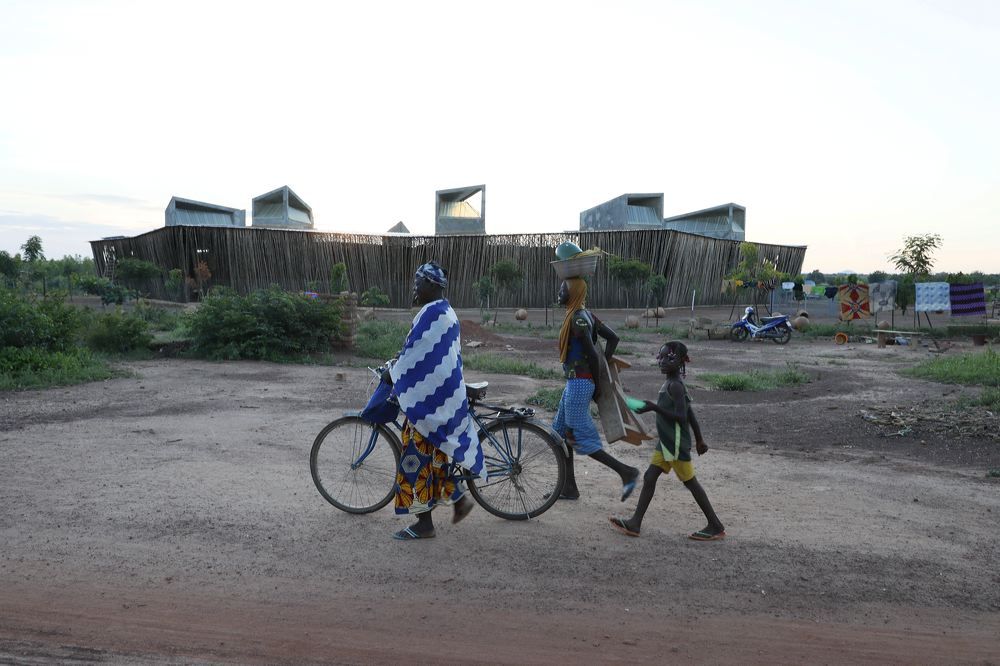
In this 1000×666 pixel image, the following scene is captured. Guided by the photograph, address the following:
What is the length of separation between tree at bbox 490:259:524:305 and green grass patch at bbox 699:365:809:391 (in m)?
15.8

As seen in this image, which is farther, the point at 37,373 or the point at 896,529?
the point at 37,373

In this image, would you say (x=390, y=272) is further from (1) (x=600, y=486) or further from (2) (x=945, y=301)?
(1) (x=600, y=486)

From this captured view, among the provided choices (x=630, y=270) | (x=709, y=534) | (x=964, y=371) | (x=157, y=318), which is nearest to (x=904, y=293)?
(x=630, y=270)

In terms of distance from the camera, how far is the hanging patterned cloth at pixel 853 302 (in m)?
23.3

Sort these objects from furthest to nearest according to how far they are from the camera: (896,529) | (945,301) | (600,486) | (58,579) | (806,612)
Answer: (945,301) → (600,486) → (896,529) → (58,579) → (806,612)

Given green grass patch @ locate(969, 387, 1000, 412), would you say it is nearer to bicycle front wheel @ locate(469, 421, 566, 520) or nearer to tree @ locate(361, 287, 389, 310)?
bicycle front wheel @ locate(469, 421, 566, 520)

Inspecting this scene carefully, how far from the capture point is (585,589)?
346cm

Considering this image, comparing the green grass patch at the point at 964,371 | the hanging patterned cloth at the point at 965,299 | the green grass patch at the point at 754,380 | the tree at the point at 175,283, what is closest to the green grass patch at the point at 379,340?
the green grass patch at the point at 754,380

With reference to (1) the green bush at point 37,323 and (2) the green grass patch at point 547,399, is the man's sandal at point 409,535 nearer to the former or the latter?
(2) the green grass patch at point 547,399

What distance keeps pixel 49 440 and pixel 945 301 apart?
2339 centimetres

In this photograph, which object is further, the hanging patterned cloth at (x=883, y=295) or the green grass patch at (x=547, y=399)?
the hanging patterned cloth at (x=883, y=295)

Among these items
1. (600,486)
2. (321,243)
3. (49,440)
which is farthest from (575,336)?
(321,243)

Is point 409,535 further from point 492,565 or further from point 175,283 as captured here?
point 175,283

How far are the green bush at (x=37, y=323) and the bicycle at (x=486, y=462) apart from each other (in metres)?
8.63
